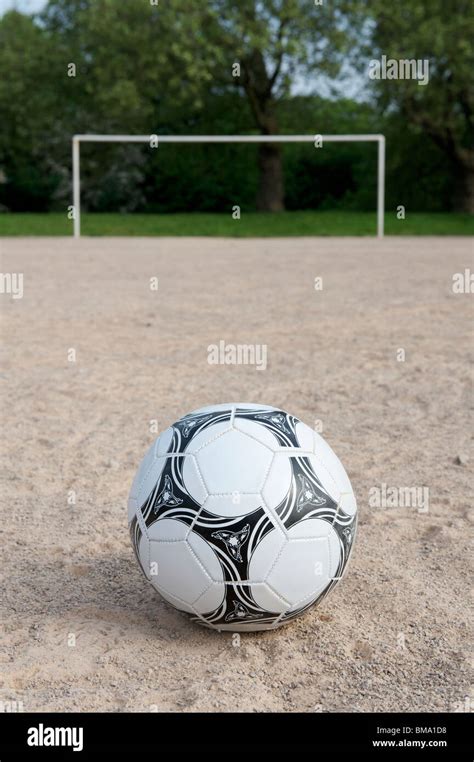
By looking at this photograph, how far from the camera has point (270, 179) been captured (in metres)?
35.2

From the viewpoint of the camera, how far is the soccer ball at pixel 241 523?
3268mm

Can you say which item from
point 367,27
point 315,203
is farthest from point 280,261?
point 315,203

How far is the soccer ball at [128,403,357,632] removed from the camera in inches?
129

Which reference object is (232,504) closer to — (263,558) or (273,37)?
(263,558)

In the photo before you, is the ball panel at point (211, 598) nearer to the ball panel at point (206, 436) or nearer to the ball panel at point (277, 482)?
the ball panel at point (277, 482)

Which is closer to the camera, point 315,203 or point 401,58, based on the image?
point 401,58

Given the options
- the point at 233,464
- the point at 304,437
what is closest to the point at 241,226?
the point at 304,437

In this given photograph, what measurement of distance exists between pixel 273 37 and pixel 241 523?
97.7 ft

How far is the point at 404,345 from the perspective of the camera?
8758 millimetres

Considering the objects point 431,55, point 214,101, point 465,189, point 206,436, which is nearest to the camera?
point 206,436

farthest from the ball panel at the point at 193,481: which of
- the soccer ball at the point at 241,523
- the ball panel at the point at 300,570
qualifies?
the ball panel at the point at 300,570

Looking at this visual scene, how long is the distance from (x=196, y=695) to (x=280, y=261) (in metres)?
13.8

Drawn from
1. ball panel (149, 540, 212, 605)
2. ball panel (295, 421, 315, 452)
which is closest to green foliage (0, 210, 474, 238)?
ball panel (295, 421, 315, 452)
